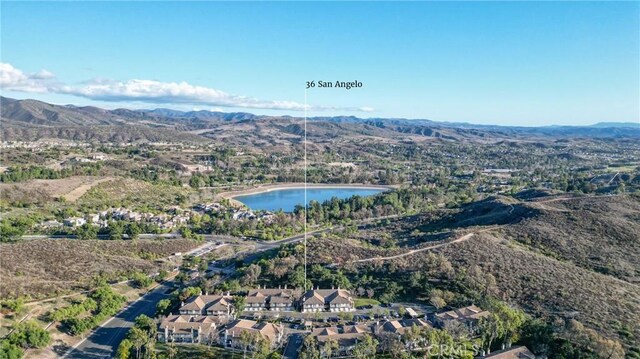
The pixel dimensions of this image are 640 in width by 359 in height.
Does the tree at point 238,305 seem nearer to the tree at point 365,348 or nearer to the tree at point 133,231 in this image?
the tree at point 365,348

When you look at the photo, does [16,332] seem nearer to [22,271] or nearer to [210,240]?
[22,271]

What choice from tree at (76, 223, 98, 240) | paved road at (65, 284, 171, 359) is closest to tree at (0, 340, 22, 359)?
paved road at (65, 284, 171, 359)

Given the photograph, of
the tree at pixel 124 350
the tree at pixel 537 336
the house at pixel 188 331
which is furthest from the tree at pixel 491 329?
the tree at pixel 124 350

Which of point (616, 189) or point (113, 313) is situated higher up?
point (616, 189)

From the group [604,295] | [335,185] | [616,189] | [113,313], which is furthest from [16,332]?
[335,185]

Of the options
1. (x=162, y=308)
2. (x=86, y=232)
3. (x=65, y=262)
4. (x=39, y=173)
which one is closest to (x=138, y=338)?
(x=162, y=308)

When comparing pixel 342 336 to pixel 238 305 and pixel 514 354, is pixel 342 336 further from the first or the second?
pixel 514 354
